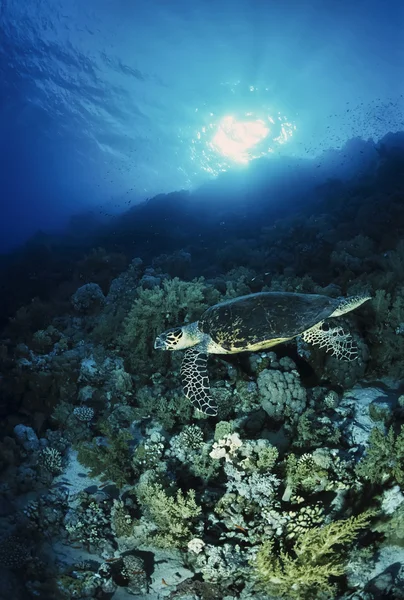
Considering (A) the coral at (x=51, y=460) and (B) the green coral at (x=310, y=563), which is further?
(A) the coral at (x=51, y=460)

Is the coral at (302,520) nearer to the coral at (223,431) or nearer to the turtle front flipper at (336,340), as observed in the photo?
the coral at (223,431)

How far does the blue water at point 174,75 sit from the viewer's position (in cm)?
3175

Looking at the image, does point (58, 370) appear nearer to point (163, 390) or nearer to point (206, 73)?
point (163, 390)

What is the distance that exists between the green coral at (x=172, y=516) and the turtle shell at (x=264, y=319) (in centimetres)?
176

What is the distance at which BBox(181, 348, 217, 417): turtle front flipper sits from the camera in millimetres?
3734

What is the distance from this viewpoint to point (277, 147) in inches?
1677

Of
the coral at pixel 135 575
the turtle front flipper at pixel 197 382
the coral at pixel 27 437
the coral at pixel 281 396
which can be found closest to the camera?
the coral at pixel 135 575

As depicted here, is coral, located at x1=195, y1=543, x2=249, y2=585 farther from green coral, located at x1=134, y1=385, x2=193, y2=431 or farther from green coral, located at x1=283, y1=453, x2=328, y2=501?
green coral, located at x1=134, y1=385, x2=193, y2=431

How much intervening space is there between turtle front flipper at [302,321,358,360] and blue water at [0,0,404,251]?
3937 cm

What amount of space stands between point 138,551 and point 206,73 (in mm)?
45890

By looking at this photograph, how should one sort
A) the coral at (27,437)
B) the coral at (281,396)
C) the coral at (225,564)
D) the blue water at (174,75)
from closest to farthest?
the coral at (225,564), the coral at (281,396), the coral at (27,437), the blue water at (174,75)

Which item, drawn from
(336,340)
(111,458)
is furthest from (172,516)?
(336,340)

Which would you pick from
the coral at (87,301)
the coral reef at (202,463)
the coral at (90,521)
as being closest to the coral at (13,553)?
the coral reef at (202,463)

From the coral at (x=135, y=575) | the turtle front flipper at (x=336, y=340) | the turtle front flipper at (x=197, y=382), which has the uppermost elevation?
the turtle front flipper at (x=336, y=340)
